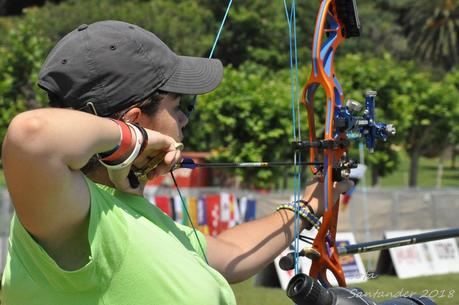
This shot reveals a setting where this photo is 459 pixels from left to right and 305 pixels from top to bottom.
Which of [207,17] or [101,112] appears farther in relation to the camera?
[207,17]

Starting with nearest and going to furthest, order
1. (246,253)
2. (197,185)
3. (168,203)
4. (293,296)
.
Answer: (293,296), (246,253), (168,203), (197,185)

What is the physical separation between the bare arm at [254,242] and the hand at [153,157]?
0.50 metres

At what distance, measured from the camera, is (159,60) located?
210 centimetres

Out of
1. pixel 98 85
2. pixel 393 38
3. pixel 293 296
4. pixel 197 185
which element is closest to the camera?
pixel 98 85

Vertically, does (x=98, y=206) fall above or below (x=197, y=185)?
above

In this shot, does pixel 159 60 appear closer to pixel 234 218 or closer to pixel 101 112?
pixel 101 112

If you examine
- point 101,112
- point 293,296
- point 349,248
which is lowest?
point 349,248

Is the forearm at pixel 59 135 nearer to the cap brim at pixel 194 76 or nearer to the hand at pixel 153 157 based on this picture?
the hand at pixel 153 157

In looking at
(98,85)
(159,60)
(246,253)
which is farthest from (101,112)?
(246,253)

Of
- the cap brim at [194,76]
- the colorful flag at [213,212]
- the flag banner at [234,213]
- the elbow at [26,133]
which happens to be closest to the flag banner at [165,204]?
the colorful flag at [213,212]

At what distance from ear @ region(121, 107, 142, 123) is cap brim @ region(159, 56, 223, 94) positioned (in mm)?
90

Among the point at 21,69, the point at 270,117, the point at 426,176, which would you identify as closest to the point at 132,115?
the point at 270,117

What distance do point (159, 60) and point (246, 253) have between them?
0.83 metres

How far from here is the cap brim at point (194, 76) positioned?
213 cm
